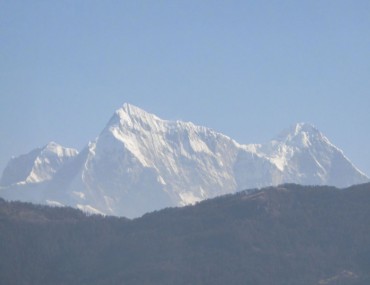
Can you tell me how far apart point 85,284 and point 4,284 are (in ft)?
39.2

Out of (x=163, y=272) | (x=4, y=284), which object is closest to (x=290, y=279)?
(x=163, y=272)

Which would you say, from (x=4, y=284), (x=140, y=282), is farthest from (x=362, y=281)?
(x=4, y=284)

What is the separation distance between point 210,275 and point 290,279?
38.0ft

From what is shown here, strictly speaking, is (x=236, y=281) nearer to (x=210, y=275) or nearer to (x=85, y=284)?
(x=210, y=275)

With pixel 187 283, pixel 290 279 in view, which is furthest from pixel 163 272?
pixel 290 279

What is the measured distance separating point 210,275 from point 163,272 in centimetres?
681

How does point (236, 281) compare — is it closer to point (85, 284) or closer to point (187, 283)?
point (187, 283)

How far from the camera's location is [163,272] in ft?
654

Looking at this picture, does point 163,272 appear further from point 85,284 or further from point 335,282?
point 335,282

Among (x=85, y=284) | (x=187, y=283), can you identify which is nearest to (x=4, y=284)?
(x=85, y=284)

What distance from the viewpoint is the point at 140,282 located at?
195 metres

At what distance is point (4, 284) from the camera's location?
7864 inches

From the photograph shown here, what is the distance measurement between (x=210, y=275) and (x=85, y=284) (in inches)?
712

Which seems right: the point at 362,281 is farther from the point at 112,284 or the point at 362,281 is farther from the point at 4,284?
the point at 4,284
